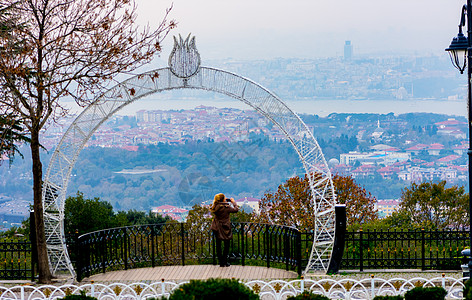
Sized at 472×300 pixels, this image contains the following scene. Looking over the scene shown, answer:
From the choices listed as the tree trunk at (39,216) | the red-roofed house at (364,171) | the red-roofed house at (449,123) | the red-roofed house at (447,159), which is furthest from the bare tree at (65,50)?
the red-roofed house at (449,123)

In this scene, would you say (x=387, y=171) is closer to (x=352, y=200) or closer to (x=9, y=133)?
(x=352, y=200)

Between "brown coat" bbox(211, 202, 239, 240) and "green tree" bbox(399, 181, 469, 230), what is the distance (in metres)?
10.8

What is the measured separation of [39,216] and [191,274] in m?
2.75

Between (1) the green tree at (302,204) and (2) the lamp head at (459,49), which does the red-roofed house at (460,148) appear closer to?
(1) the green tree at (302,204)

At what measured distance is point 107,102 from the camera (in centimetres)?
1157

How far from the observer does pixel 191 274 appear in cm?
1084

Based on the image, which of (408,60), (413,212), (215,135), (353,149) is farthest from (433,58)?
(413,212)

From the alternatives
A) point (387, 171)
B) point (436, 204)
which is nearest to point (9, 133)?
point (436, 204)

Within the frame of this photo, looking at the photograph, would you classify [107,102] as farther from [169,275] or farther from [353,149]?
[353,149]

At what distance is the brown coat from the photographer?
35.4ft

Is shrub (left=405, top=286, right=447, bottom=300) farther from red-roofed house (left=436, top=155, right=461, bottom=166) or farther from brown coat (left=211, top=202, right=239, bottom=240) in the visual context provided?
red-roofed house (left=436, top=155, right=461, bottom=166)

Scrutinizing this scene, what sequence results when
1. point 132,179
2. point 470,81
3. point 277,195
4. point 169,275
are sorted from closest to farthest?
point 470,81, point 169,275, point 277,195, point 132,179

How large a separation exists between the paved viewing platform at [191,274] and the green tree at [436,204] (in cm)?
1040

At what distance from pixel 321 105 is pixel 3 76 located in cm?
6479
